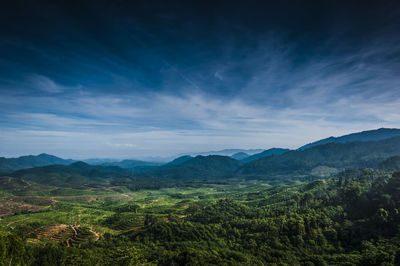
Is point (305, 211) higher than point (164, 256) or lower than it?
higher

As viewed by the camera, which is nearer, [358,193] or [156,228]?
[156,228]

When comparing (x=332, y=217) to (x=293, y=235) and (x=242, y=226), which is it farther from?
(x=242, y=226)

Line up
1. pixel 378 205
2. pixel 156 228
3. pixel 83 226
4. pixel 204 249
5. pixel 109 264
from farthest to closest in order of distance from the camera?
pixel 83 226, pixel 156 228, pixel 378 205, pixel 204 249, pixel 109 264

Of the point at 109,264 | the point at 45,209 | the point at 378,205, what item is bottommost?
the point at 45,209

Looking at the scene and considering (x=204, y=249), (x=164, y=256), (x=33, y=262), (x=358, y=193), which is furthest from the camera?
(x=358, y=193)

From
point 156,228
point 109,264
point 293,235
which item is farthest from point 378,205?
point 109,264

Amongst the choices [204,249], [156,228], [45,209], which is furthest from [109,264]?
[45,209]

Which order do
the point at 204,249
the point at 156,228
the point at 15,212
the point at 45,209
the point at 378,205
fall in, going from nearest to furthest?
1. the point at 204,249
2. the point at 378,205
3. the point at 156,228
4. the point at 15,212
5. the point at 45,209

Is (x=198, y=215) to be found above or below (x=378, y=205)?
below

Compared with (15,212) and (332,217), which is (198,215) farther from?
(15,212)
